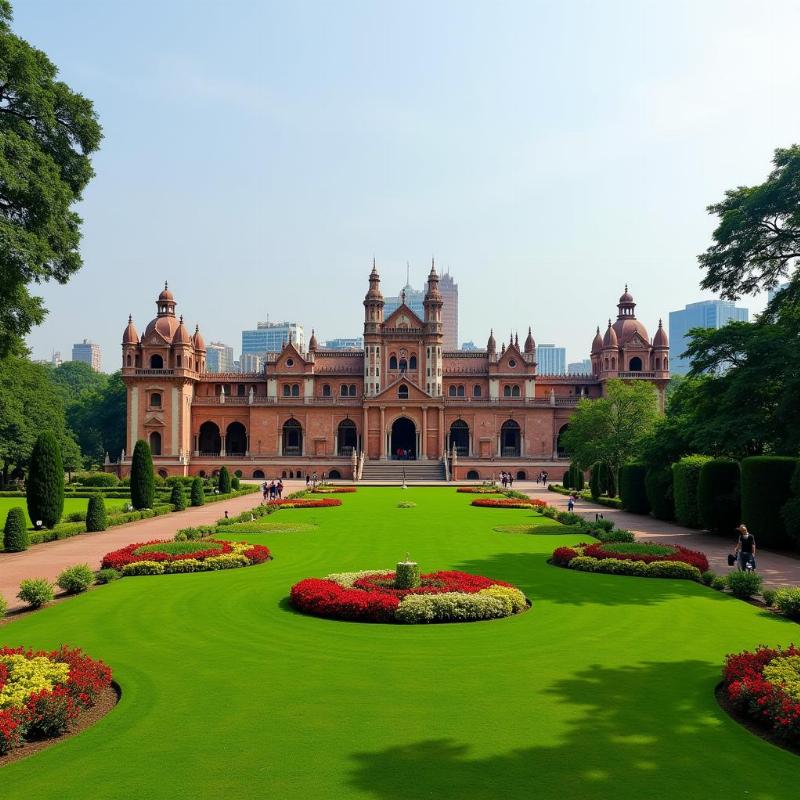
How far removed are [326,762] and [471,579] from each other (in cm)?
811

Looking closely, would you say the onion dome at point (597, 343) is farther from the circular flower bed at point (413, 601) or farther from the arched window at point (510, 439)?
the circular flower bed at point (413, 601)

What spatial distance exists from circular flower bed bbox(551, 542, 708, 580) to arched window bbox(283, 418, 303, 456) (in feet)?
194

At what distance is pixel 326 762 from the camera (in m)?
7.47

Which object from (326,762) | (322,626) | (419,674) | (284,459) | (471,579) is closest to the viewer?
(326,762)

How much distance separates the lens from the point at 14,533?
23266 mm

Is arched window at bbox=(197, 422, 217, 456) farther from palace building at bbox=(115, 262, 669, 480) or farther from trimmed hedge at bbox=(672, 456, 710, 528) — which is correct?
trimmed hedge at bbox=(672, 456, 710, 528)

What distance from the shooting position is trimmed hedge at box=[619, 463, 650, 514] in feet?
119

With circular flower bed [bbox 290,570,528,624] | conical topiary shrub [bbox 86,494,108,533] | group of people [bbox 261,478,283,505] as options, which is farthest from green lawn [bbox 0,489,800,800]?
group of people [bbox 261,478,283,505]

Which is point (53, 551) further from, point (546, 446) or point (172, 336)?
point (546, 446)

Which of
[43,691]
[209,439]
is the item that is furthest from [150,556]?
[209,439]

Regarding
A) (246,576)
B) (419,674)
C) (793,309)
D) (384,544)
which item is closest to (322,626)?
(419,674)

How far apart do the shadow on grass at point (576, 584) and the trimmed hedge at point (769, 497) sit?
8.40 m

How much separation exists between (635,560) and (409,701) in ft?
36.2

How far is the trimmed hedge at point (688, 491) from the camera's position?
29.0m
